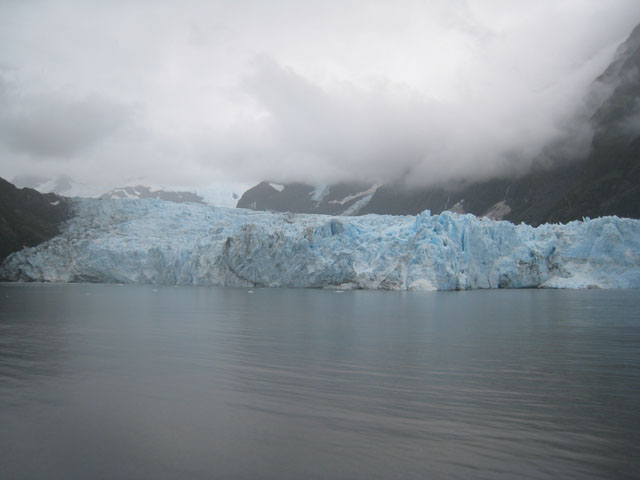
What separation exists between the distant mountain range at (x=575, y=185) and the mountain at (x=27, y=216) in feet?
234

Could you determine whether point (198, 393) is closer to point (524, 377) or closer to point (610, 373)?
point (524, 377)

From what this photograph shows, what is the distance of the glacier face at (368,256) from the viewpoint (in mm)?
37406

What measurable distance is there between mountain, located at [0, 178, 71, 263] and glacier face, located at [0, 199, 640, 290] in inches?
128

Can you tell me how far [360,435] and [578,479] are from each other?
2136 mm

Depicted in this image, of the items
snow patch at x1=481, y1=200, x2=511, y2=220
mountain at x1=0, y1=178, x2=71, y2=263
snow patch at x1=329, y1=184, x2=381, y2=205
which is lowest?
mountain at x1=0, y1=178, x2=71, y2=263

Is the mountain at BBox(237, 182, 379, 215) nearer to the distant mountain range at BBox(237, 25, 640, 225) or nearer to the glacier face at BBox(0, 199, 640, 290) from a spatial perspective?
the distant mountain range at BBox(237, 25, 640, 225)

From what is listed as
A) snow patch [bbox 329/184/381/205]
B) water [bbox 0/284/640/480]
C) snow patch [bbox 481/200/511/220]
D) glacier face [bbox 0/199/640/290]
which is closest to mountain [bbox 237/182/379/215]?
snow patch [bbox 329/184/381/205]

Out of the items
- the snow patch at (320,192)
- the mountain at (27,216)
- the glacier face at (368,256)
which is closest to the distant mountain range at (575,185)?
the snow patch at (320,192)

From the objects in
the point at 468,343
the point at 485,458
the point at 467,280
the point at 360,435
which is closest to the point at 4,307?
the point at 468,343

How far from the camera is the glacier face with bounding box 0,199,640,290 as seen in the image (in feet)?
123

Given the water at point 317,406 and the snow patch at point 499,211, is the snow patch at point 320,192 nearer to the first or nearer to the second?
the snow patch at point 499,211

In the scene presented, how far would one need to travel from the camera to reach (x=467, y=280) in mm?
39094

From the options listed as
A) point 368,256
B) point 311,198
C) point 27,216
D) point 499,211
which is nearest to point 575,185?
point 499,211

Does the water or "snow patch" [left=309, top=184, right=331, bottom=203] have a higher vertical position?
"snow patch" [left=309, top=184, right=331, bottom=203]
